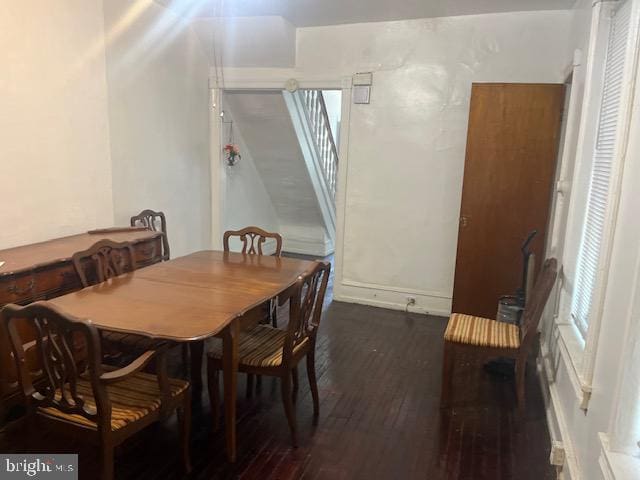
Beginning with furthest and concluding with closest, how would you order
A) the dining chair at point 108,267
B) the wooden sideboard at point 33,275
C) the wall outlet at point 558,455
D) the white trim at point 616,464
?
the dining chair at point 108,267, the wooden sideboard at point 33,275, the wall outlet at point 558,455, the white trim at point 616,464

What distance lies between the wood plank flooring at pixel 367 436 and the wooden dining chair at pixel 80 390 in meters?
0.32

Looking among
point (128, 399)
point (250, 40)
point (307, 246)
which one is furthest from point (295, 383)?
point (307, 246)

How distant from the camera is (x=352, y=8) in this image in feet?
12.6

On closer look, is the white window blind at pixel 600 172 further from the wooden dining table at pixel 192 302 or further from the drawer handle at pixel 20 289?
the drawer handle at pixel 20 289

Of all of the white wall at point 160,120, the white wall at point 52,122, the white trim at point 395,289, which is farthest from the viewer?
the white trim at point 395,289

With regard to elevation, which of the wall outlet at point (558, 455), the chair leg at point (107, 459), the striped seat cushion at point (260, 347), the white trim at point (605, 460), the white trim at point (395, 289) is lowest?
the wall outlet at point (558, 455)

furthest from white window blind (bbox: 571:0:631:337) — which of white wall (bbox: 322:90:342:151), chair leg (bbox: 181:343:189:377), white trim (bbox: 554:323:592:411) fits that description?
white wall (bbox: 322:90:342:151)

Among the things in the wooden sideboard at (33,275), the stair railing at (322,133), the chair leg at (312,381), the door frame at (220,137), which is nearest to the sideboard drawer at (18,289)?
the wooden sideboard at (33,275)

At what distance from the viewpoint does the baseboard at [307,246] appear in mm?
6820

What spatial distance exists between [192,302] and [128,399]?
49cm

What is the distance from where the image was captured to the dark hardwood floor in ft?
7.16

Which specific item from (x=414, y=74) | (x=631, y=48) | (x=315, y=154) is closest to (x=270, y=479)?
(x=631, y=48)

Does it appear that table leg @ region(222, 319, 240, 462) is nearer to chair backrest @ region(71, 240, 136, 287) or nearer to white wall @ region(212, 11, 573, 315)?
chair backrest @ region(71, 240, 136, 287)

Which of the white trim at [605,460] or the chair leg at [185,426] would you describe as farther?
the chair leg at [185,426]
